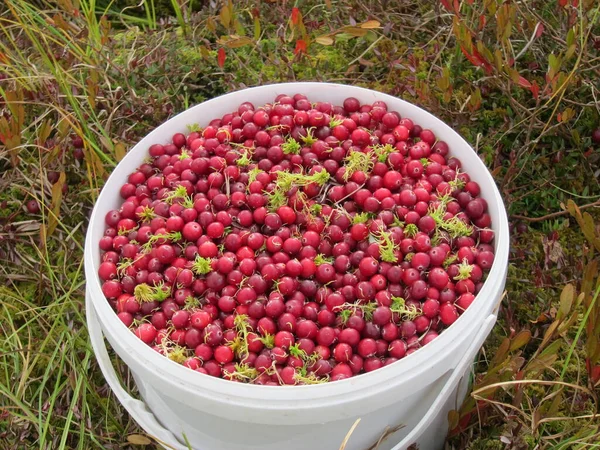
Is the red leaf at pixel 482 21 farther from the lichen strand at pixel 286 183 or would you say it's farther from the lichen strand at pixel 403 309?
the lichen strand at pixel 403 309

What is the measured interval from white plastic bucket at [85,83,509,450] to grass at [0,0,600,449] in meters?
0.12

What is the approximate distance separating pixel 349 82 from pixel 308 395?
71.7 inches

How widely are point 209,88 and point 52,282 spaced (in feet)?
3.94

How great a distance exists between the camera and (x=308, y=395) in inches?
60.3

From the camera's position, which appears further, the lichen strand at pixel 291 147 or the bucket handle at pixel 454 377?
the lichen strand at pixel 291 147

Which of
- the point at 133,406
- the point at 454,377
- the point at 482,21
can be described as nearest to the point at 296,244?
the point at 454,377

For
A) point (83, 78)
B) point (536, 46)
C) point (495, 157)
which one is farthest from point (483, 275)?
point (83, 78)

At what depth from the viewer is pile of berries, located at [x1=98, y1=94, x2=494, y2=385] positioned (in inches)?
67.2

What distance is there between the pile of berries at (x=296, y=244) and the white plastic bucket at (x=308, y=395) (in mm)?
61

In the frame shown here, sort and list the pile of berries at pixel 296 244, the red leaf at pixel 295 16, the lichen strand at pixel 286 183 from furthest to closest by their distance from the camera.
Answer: the red leaf at pixel 295 16 < the lichen strand at pixel 286 183 < the pile of berries at pixel 296 244

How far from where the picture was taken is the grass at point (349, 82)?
205 centimetres

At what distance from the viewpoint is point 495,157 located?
8.50ft

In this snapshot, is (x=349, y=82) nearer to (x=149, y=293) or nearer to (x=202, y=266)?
(x=202, y=266)

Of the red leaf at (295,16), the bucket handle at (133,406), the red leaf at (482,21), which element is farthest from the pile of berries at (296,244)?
the red leaf at (482,21)
